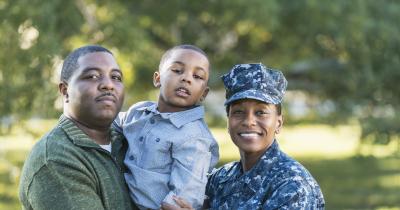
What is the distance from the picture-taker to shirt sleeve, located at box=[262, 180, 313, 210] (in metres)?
3.71

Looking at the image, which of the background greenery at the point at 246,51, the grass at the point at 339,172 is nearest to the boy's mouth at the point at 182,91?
the background greenery at the point at 246,51

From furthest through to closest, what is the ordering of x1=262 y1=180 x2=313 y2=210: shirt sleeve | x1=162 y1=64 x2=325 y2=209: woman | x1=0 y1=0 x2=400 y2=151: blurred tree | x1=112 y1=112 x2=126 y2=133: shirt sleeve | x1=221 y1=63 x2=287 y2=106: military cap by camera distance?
x1=0 y1=0 x2=400 y2=151: blurred tree < x1=112 y1=112 x2=126 y2=133: shirt sleeve < x1=221 y1=63 x2=287 y2=106: military cap < x1=162 y1=64 x2=325 y2=209: woman < x1=262 y1=180 x2=313 y2=210: shirt sleeve

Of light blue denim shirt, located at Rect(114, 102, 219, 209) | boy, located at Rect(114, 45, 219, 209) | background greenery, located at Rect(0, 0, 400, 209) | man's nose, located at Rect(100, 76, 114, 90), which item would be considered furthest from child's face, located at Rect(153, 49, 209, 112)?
background greenery, located at Rect(0, 0, 400, 209)

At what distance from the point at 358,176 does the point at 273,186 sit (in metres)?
18.0

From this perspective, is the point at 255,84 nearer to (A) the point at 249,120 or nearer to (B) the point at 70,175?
(A) the point at 249,120

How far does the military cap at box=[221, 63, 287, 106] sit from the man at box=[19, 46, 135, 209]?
0.52 m

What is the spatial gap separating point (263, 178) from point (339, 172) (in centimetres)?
1855

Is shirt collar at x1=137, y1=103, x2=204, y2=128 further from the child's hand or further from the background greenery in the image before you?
the background greenery

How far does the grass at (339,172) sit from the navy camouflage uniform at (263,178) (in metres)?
9.68

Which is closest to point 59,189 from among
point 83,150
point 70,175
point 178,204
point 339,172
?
point 70,175

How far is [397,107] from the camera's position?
17.4m

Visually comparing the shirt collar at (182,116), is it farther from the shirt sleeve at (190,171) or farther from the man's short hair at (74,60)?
the man's short hair at (74,60)

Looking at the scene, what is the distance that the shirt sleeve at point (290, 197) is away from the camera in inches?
146

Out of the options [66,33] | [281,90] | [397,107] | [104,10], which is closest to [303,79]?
[397,107]
